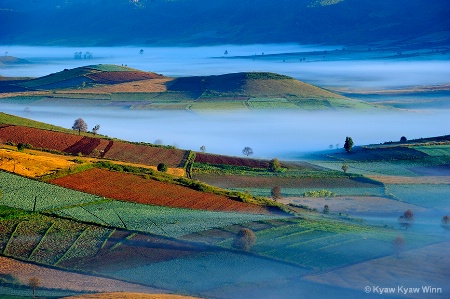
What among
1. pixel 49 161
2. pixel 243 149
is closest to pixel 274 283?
pixel 49 161

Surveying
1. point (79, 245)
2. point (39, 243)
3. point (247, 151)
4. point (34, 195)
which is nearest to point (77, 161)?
point (34, 195)

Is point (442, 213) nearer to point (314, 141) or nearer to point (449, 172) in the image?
point (449, 172)

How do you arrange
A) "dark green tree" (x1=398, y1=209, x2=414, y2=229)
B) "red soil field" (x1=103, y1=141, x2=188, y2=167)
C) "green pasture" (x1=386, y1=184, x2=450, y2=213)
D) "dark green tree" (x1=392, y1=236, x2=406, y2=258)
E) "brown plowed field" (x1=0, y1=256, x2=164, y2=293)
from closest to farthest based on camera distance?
"brown plowed field" (x1=0, y1=256, x2=164, y2=293) < "dark green tree" (x1=392, y1=236, x2=406, y2=258) < "dark green tree" (x1=398, y1=209, x2=414, y2=229) < "green pasture" (x1=386, y1=184, x2=450, y2=213) < "red soil field" (x1=103, y1=141, x2=188, y2=167)

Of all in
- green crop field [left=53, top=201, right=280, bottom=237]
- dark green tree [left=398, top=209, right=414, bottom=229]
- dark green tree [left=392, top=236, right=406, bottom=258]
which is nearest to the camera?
dark green tree [left=392, top=236, right=406, bottom=258]

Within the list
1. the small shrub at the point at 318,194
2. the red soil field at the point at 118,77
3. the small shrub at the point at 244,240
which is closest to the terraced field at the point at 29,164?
the small shrub at the point at 318,194

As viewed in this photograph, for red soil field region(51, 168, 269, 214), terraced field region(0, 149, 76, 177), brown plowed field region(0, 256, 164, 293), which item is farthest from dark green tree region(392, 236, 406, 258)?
terraced field region(0, 149, 76, 177)

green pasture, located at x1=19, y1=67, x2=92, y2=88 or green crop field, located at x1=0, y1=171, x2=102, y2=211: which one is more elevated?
green pasture, located at x1=19, y1=67, x2=92, y2=88

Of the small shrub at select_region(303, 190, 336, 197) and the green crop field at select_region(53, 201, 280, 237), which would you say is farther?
the small shrub at select_region(303, 190, 336, 197)

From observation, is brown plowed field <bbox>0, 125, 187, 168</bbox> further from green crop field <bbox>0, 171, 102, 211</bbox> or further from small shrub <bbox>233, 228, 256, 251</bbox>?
small shrub <bbox>233, 228, 256, 251</bbox>
